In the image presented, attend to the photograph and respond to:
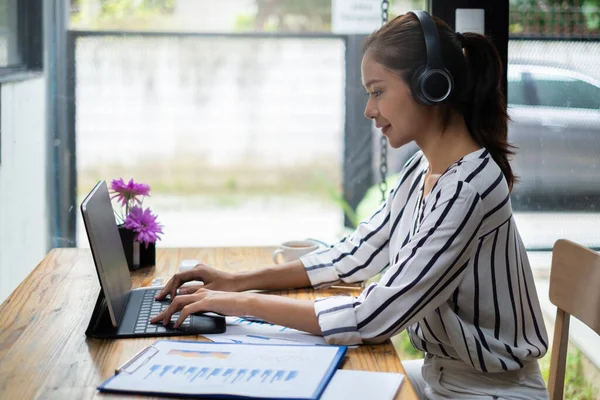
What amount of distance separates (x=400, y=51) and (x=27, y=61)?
1388 mm


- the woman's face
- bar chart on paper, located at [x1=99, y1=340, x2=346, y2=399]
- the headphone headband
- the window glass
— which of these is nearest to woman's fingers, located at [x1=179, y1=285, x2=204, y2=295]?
bar chart on paper, located at [x1=99, y1=340, x2=346, y2=399]

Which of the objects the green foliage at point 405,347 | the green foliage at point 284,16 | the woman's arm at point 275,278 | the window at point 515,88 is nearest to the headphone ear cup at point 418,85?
the woman's arm at point 275,278

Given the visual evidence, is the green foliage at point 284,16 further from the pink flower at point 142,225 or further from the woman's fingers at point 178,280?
the woman's fingers at point 178,280

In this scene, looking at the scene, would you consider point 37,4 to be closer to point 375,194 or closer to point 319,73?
point 319,73

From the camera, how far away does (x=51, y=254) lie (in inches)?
77.4

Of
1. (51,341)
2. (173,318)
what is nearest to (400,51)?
(173,318)

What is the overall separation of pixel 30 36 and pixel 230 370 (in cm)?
163

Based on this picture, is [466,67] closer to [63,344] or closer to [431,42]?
[431,42]

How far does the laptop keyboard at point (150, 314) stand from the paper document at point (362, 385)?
336 mm

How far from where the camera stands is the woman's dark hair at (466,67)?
1438mm

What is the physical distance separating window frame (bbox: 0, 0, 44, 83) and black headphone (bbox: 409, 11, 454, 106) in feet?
4.58

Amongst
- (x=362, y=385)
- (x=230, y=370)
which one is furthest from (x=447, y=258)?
(x=230, y=370)

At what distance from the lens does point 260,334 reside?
1.32 metres

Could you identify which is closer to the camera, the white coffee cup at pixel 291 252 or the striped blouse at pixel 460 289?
the striped blouse at pixel 460 289
